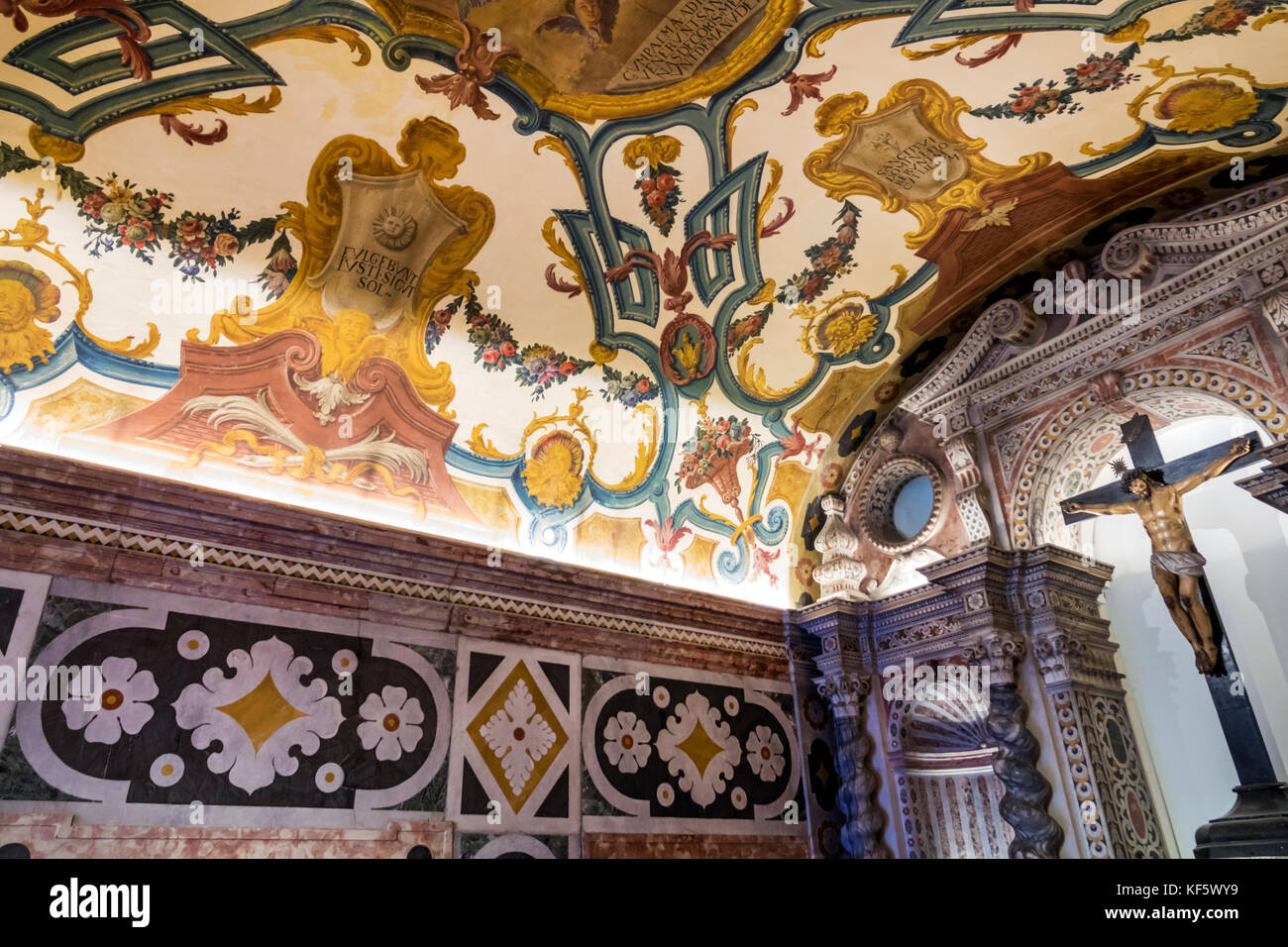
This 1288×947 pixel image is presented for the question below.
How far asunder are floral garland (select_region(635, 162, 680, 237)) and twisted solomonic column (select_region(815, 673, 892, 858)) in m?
4.15

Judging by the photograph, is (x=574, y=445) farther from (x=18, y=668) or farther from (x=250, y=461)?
(x=18, y=668)

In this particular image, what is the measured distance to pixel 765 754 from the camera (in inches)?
268

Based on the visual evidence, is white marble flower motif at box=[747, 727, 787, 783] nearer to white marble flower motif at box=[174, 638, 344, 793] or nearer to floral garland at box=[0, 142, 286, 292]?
white marble flower motif at box=[174, 638, 344, 793]

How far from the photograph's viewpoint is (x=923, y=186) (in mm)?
6117

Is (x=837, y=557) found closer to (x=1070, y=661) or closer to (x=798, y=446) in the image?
(x=798, y=446)

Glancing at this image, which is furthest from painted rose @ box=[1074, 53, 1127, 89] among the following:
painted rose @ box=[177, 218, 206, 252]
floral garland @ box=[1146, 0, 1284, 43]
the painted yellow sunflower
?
painted rose @ box=[177, 218, 206, 252]

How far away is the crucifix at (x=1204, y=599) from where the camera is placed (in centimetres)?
499

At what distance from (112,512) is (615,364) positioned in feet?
12.1

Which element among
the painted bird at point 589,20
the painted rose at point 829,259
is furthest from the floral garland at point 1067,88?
the painted bird at point 589,20

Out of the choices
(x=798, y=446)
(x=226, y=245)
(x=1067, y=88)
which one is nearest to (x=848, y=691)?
(x=798, y=446)

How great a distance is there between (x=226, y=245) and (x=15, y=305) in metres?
1.19

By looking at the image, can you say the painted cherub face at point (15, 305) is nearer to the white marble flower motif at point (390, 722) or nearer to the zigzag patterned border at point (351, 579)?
the zigzag patterned border at point (351, 579)

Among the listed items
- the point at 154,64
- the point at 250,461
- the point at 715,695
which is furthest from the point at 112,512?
the point at 715,695

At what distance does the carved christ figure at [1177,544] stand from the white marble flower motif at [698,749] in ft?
11.0
